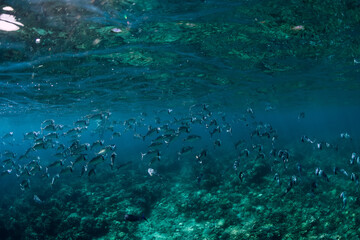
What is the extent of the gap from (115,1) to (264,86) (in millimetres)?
23498

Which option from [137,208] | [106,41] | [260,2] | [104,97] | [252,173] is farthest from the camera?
[104,97]

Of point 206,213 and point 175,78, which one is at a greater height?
point 175,78

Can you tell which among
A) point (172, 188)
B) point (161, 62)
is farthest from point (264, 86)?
point (172, 188)

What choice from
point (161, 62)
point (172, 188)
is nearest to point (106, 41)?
point (161, 62)

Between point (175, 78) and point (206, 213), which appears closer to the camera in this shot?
point (206, 213)

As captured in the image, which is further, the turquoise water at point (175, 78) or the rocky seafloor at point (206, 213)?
the turquoise water at point (175, 78)

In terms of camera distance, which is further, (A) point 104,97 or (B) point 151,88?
(A) point 104,97

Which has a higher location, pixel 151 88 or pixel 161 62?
pixel 161 62

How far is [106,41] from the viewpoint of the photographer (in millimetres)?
12672

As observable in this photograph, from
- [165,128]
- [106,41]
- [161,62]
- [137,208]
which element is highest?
[106,41]

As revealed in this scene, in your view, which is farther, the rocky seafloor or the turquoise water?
the turquoise water

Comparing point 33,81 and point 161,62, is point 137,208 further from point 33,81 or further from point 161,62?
point 33,81

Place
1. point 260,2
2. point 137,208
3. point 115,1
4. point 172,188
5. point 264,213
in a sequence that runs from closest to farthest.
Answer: point 115,1 → point 260,2 → point 264,213 → point 137,208 → point 172,188

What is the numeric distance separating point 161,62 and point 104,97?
13.5 metres
